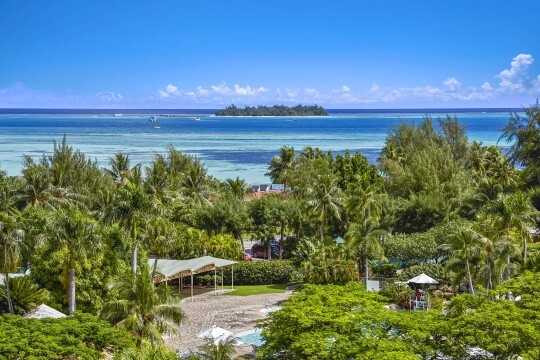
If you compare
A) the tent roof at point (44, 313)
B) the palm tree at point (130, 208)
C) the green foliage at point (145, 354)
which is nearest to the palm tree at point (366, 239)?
the palm tree at point (130, 208)

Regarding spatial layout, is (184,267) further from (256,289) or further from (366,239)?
(366,239)

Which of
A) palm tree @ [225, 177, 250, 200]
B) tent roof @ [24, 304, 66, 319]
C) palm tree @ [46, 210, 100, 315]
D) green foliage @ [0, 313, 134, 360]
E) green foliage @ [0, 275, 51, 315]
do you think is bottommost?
tent roof @ [24, 304, 66, 319]

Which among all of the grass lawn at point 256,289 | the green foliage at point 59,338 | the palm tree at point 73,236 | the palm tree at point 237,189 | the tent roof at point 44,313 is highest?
the palm tree at point 73,236

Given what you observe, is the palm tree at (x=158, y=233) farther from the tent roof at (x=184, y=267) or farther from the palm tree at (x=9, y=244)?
the palm tree at (x=9, y=244)

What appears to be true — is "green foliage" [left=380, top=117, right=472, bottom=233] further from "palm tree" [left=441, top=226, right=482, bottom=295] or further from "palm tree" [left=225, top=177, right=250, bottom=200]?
"palm tree" [left=441, top=226, right=482, bottom=295]

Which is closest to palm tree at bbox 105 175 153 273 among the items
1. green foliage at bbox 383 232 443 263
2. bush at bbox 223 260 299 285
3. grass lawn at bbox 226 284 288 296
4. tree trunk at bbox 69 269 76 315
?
tree trunk at bbox 69 269 76 315

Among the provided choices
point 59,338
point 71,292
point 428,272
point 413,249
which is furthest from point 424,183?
point 59,338

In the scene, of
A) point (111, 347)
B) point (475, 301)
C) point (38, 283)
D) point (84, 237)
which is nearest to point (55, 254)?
point (84, 237)
